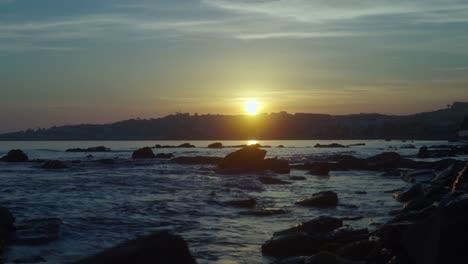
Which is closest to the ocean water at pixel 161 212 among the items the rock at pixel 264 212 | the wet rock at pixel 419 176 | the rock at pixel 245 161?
the rock at pixel 264 212

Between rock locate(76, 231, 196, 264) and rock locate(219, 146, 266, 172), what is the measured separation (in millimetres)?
43784

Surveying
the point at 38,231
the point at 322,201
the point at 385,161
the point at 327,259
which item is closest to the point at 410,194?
the point at 322,201

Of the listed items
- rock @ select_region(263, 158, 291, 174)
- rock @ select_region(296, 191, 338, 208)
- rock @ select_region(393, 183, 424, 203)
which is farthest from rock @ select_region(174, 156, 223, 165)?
rock @ select_region(393, 183, 424, 203)

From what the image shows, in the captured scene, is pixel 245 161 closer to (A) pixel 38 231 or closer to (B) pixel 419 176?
(B) pixel 419 176

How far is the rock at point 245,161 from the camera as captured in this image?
54812 mm

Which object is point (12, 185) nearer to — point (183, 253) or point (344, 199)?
point (344, 199)

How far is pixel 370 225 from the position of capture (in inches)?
787

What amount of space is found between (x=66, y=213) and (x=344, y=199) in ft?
45.4

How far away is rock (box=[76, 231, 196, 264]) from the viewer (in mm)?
9570

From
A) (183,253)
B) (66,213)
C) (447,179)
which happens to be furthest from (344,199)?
(183,253)

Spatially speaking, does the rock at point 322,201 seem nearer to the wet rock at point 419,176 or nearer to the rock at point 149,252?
the wet rock at point 419,176

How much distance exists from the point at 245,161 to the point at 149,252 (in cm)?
4589

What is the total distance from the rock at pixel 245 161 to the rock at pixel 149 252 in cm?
4378

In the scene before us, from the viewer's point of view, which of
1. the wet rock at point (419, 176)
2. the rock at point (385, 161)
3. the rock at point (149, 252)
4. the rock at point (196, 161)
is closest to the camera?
the rock at point (149, 252)
